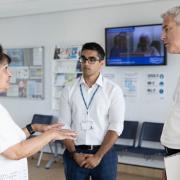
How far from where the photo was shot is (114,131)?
2.39 metres

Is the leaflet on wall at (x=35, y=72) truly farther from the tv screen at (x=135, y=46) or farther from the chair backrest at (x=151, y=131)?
the chair backrest at (x=151, y=131)

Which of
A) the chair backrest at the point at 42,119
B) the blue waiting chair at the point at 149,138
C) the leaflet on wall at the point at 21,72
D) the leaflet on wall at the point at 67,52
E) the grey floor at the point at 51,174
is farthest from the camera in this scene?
the leaflet on wall at the point at 21,72

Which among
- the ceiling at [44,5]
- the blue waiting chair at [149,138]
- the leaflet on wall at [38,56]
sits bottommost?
the blue waiting chair at [149,138]

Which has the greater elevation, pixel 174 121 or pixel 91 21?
pixel 91 21

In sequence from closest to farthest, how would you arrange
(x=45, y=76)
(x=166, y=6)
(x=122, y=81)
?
(x=166, y=6)
(x=122, y=81)
(x=45, y=76)

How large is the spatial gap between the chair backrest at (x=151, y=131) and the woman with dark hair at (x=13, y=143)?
3.05 metres

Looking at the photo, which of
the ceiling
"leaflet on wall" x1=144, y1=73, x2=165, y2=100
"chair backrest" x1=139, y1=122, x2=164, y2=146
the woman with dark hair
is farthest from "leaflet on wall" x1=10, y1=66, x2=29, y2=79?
the woman with dark hair

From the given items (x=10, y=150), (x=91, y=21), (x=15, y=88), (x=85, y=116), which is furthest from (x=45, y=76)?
(x=10, y=150)

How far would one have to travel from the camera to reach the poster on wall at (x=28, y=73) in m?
5.87

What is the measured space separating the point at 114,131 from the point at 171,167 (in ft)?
2.28

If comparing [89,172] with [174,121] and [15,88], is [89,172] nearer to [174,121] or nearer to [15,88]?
[174,121]

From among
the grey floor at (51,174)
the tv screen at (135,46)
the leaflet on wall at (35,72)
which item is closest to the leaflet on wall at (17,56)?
the leaflet on wall at (35,72)

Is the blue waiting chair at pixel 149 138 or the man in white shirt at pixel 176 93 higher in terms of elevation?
the man in white shirt at pixel 176 93

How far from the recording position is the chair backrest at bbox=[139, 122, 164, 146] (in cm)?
478
